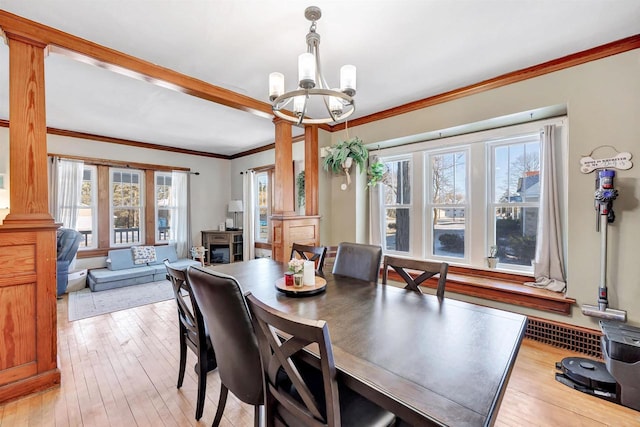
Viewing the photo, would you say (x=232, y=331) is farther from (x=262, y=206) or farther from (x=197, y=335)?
(x=262, y=206)

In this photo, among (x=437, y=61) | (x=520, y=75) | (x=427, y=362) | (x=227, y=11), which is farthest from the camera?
(x=520, y=75)

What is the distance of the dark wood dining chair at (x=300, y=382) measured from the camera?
932 mm

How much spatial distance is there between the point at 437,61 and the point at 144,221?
584 cm

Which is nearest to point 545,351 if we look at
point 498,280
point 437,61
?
point 498,280

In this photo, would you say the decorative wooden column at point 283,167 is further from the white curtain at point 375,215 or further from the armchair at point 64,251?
the armchair at point 64,251

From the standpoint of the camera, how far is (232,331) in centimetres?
129

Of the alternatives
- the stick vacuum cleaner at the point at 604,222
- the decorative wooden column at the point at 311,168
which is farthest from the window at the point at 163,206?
the stick vacuum cleaner at the point at 604,222

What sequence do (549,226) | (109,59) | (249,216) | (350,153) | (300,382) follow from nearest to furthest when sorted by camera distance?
(300,382)
(109,59)
(549,226)
(350,153)
(249,216)

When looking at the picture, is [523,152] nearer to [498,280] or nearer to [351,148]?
[498,280]

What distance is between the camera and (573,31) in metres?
2.12

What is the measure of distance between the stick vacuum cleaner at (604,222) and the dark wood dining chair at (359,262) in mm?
1820

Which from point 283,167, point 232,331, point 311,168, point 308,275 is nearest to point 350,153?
point 311,168

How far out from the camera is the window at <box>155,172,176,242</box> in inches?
233

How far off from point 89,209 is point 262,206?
3.11 m
